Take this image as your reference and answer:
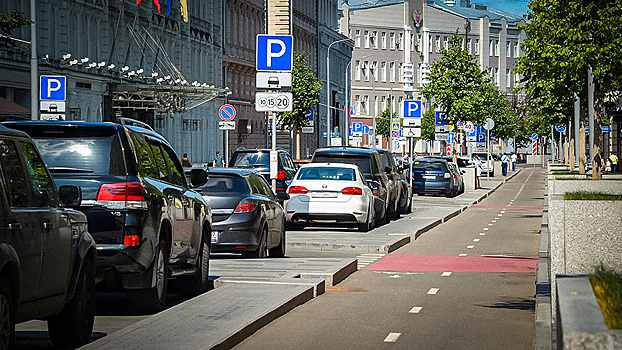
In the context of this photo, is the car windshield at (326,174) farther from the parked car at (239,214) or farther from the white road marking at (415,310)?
the white road marking at (415,310)

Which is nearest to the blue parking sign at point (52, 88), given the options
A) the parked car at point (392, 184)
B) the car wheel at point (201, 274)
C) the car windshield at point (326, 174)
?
the car windshield at point (326, 174)

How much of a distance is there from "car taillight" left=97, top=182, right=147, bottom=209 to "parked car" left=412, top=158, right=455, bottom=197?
3997cm

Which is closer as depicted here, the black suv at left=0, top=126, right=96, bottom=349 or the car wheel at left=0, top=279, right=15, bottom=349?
the car wheel at left=0, top=279, right=15, bottom=349

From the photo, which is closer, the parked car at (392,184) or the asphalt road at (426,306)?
the asphalt road at (426,306)

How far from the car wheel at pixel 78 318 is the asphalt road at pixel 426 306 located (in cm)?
124

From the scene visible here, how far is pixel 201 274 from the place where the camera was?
13430 millimetres

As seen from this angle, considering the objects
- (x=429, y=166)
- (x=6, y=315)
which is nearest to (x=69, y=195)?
(x=6, y=315)

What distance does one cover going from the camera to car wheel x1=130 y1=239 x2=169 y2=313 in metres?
11.4

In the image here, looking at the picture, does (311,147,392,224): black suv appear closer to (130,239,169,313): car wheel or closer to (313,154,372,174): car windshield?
(313,154,372,174): car windshield

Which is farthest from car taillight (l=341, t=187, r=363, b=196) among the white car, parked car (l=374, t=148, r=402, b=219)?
parked car (l=374, t=148, r=402, b=219)

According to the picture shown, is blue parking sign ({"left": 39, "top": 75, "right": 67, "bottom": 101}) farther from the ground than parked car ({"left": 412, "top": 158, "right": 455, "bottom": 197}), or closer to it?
farther from the ground

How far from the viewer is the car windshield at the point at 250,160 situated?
3488cm

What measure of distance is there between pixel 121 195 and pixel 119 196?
20 millimetres

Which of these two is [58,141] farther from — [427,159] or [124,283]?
[427,159]
